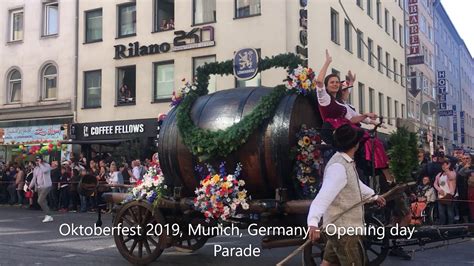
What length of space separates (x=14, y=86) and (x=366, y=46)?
16.7 meters

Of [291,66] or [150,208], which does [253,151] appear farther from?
[150,208]

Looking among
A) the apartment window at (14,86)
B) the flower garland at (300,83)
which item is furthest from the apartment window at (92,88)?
the flower garland at (300,83)

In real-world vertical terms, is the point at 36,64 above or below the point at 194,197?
Result: above

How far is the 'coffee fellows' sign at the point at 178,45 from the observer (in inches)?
774

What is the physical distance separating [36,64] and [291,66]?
20201 millimetres

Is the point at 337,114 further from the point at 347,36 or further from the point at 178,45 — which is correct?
the point at 347,36

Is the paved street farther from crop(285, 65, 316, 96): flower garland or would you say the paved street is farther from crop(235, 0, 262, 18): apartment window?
crop(235, 0, 262, 18): apartment window

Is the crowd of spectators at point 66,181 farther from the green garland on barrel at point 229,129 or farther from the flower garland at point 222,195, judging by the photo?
the flower garland at point 222,195

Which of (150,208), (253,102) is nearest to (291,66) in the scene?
(253,102)

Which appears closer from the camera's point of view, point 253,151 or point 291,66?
point 253,151

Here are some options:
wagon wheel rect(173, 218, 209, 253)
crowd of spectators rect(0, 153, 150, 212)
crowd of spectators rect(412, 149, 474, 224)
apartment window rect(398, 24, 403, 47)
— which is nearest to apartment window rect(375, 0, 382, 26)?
apartment window rect(398, 24, 403, 47)

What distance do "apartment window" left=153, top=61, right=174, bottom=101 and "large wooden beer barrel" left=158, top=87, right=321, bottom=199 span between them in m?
Answer: 14.1

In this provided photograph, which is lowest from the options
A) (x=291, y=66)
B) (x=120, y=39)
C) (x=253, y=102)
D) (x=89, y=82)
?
(x=253, y=102)

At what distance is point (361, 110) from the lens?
84.5ft
